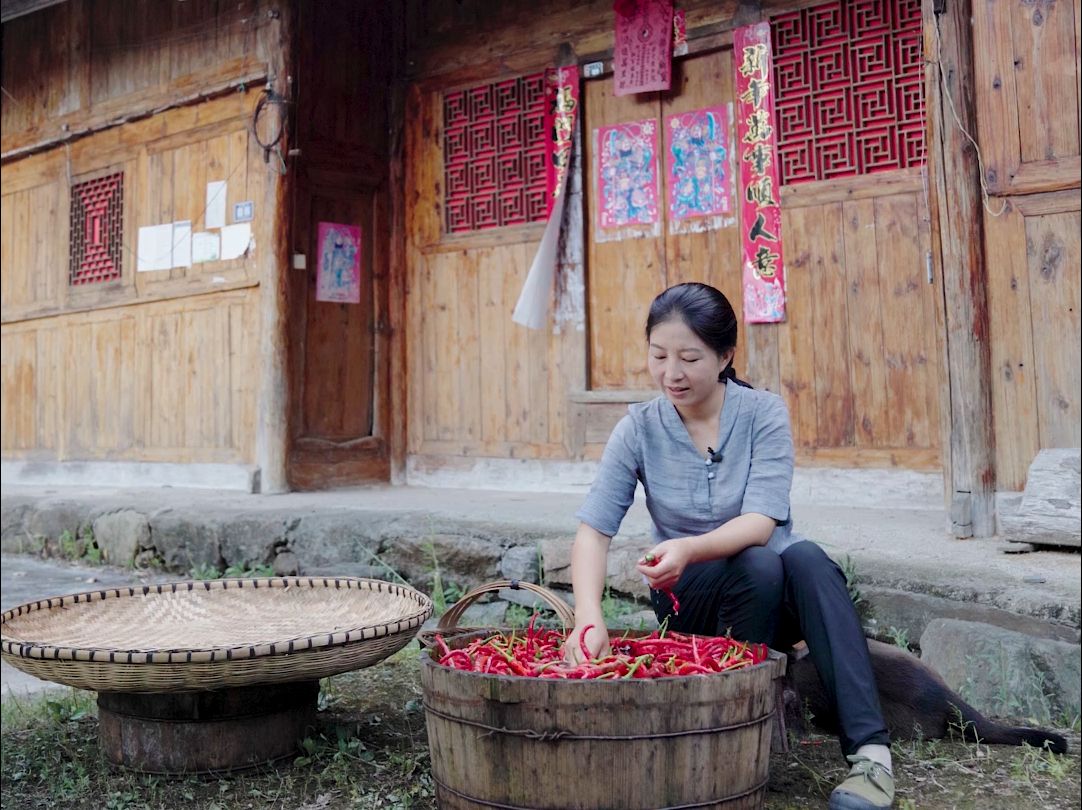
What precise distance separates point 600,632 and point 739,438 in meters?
0.69

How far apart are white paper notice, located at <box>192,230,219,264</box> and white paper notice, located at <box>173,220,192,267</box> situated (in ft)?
0.23

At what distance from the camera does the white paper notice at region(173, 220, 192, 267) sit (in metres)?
7.73

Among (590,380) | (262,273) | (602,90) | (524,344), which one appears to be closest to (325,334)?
(262,273)

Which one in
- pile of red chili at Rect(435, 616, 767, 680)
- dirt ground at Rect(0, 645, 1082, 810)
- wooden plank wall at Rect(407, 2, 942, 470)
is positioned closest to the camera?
pile of red chili at Rect(435, 616, 767, 680)

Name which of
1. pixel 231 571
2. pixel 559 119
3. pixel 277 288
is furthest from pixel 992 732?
pixel 277 288

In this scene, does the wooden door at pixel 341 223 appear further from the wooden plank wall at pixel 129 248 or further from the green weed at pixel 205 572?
the green weed at pixel 205 572

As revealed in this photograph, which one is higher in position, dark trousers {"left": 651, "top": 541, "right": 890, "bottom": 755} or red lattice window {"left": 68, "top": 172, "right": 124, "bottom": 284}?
red lattice window {"left": 68, "top": 172, "right": 124, "bottom": 284}

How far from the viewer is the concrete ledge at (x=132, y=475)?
288 inches

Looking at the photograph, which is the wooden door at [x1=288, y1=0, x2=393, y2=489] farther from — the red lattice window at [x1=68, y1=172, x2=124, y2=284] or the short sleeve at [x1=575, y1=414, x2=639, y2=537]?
the short sleeve at [x1=575, y1=414, x2=639, y2=537]

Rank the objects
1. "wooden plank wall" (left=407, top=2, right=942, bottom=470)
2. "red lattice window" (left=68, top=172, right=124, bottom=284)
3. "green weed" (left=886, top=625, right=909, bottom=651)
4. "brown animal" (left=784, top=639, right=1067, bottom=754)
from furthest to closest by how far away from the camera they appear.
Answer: "red lattice window" (left=68, top=172, right=124, bottom=284)
"wooden plank wall" (left=407, top=2, right=942, bottom=470)
"green weed" (left=886, top=625, right=909, bottom=651)
"brown animal" (left=784, top=639, right=1067, bottom=754)

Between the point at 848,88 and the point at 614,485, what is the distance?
379 centimetres

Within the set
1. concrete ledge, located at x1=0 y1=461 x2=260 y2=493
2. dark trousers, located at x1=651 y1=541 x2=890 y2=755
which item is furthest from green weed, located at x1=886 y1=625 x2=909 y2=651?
concrete ledge, located at x1=0 y1=461 x2=260 y2=493

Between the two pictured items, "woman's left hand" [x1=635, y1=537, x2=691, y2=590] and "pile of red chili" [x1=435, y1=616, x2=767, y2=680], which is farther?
"woman's left hand" [x1=635, y1=537, x2=691, y2=590]

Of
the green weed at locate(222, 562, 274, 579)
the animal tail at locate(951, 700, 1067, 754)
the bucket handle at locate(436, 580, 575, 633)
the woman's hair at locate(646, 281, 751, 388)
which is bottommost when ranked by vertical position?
the animal tail at locate(951, 700, 1067, 754)
